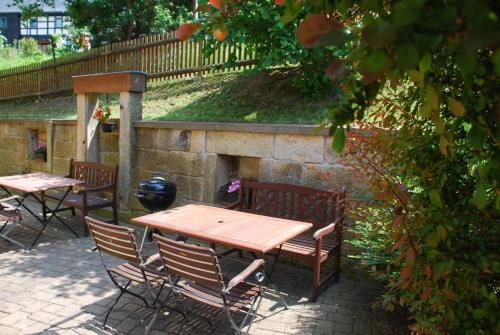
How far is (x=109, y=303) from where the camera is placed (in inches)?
156

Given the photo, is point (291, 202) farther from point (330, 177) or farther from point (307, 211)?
point (330, 177)

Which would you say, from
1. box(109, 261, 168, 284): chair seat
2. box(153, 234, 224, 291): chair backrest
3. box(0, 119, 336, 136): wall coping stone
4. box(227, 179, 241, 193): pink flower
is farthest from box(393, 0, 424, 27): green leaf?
box(227, 179, 241, 193): pink flower

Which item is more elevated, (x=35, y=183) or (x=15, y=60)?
(x=15, y=60)

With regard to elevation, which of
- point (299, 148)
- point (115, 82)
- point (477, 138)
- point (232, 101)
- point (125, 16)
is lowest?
point (299, 148)

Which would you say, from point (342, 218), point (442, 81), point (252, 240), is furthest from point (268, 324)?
point (442, 81)

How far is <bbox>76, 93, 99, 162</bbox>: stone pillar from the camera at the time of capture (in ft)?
23.3

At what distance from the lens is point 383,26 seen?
0.76 metres

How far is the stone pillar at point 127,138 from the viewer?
658cm

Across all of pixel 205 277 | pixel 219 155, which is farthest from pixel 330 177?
pixel 205 277

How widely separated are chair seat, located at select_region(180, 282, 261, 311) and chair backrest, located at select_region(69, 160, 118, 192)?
10.9ft

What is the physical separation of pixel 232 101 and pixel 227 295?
13.7ft

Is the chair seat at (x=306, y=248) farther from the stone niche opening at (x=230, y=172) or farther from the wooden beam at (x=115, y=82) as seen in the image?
the wooden beam at (x=115, y=82)

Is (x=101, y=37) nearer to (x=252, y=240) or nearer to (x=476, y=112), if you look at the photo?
(x=252, y=240)

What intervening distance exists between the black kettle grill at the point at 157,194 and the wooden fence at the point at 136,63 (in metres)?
2.47
